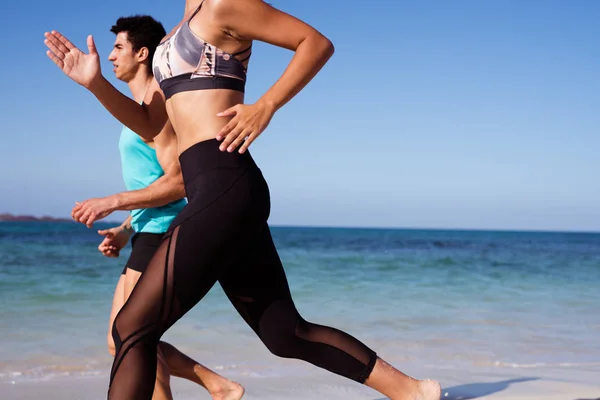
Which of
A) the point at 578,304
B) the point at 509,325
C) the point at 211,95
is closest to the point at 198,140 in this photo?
the point at 211,95

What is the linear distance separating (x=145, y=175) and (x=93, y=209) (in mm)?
494

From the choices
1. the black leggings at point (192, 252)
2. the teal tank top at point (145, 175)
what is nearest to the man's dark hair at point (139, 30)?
the teal tank top at point (145, 175)

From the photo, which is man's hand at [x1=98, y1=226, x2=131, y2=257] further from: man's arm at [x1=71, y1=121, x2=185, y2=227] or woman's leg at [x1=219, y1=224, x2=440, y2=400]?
woman's leg at [x1=219, y1=224, x2=440, y2=400]

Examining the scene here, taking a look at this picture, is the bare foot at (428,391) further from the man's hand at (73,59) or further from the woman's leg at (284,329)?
the man's hand at (73,59)

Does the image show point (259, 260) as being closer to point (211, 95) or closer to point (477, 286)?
point (211, 95)

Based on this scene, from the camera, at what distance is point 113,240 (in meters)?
3.20

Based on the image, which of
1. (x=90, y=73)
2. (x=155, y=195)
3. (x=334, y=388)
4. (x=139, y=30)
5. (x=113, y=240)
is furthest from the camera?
(x=334, y=388)

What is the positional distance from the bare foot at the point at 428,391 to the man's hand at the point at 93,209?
1.37 meters

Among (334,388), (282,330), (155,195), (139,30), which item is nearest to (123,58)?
(139,30)

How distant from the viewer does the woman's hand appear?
215 cm

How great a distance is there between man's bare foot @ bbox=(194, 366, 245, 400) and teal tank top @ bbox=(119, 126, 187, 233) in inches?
32.4

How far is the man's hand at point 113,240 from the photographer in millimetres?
3146

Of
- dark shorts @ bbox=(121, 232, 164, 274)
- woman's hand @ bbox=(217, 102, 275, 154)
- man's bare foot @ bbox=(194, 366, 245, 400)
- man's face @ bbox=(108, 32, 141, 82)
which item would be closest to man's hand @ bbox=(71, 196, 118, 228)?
dark shorts @ bbox=(121, 232, 164, 274)

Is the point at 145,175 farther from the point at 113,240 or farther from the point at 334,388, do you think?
the point at 334,388
